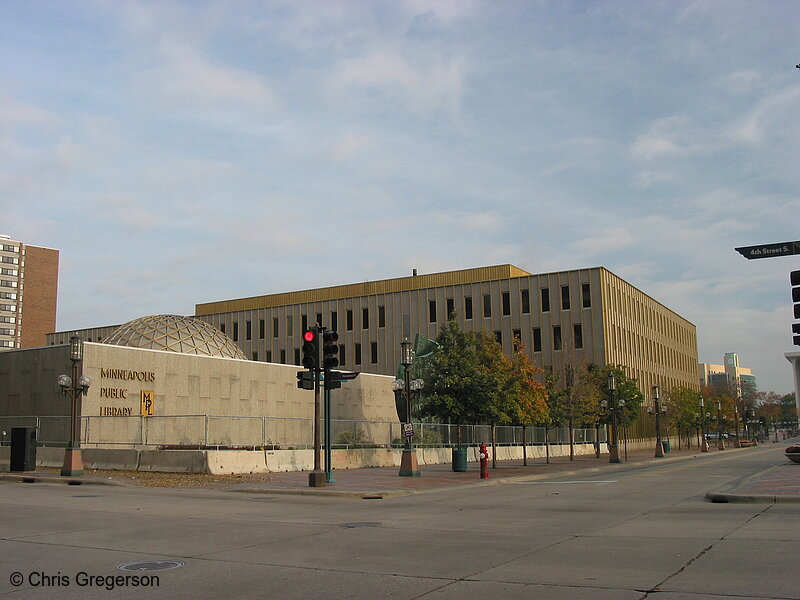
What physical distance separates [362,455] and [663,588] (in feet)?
91.4

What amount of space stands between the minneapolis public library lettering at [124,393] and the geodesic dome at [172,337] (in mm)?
5089

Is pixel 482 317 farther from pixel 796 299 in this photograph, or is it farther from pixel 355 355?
pixel 796 299

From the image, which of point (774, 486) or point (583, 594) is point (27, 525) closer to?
point (583, 594)

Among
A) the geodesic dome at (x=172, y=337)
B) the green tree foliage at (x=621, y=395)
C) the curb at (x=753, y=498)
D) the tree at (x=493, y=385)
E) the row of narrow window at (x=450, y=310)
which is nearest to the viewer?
the curb at (x=753, y=498)

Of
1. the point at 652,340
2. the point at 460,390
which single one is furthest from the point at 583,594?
the point at 652,340

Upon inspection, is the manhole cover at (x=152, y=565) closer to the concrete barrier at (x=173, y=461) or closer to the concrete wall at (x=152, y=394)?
the concrete barrier at (x=173, y=461)

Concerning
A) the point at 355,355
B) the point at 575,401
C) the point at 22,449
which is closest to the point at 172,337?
the point at 22,449

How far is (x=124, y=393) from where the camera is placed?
36.9 metres

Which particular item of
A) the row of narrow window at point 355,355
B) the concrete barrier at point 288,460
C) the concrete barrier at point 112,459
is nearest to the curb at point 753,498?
the concrete barrier at point 288,460

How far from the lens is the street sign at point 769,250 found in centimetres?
1557

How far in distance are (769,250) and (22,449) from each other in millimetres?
25808

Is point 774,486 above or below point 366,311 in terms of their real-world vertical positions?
below

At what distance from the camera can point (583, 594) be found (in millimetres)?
7691

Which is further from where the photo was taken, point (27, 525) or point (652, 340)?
point (652, 340)
